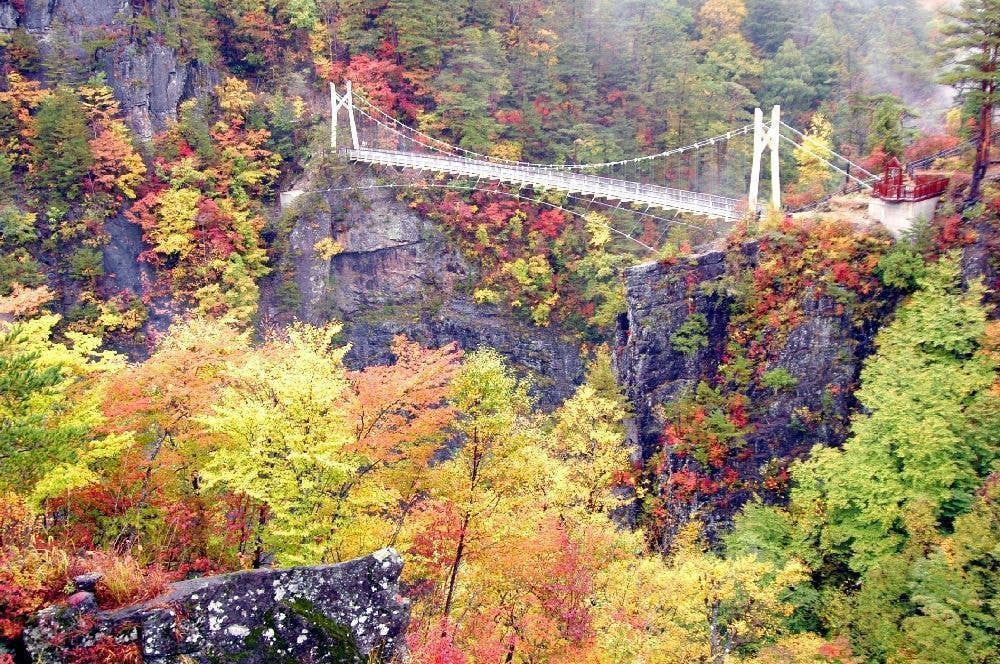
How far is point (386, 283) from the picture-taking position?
3002 centimetres

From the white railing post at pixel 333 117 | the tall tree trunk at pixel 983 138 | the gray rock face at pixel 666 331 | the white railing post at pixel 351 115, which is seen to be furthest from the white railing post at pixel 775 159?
the white railing post at pixel 333 117

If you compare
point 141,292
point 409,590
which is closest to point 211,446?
point 409,590

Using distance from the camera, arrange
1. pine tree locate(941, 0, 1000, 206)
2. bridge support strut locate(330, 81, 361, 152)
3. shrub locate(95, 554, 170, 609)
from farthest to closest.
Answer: bridge support strut locate(330, 81, 361, 152)
pine tree locate(941, 0, 1000, 206)
shrub locate(95, 554, 170, 609)

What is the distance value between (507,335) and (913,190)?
15.4 metres

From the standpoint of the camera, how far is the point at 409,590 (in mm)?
11234

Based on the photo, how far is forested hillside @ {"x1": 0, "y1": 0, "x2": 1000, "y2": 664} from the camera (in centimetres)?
966

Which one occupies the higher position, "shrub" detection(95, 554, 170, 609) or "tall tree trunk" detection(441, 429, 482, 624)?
"shrub" detection(95, 554, 170, 609)

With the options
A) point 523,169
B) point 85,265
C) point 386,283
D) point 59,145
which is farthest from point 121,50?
point 523,169

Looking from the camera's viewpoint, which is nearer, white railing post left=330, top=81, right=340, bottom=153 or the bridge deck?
the bridge deck

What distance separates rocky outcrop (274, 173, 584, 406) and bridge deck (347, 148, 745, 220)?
1526 mm

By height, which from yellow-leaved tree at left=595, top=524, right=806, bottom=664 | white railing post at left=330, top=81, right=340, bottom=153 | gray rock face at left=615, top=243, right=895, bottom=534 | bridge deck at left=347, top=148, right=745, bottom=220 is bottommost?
yellow-leaved tree at left=595, top=524, right=806, bottom=664

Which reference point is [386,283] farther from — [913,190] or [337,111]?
[913,190]

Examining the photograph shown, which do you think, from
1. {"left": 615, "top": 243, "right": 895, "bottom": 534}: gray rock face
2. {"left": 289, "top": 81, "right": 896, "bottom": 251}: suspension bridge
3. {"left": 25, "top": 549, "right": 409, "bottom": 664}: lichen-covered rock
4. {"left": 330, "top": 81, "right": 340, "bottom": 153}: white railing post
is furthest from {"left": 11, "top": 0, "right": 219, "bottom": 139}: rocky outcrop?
{"left": 25, "top": 549, "right": 409, "bottom": 664}: lichen-covered rock

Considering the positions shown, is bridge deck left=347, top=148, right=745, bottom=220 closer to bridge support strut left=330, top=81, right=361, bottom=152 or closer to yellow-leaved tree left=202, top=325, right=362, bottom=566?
bridge support strut left=330, top=81, right=361, bottom=152
